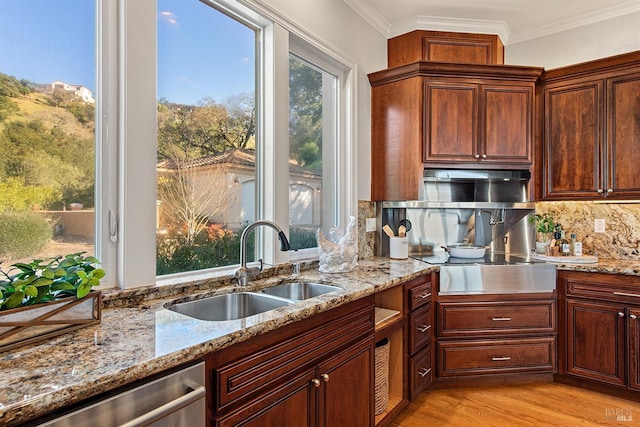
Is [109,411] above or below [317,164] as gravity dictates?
below

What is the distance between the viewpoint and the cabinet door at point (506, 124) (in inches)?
114

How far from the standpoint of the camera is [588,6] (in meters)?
2.95

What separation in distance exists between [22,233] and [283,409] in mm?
1132

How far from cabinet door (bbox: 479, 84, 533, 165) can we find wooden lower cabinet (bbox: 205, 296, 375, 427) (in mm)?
1802

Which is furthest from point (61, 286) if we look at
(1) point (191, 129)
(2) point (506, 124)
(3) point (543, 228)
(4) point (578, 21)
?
(4) point (578, 21)

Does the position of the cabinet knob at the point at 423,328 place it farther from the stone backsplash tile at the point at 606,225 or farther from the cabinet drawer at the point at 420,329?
the stone backsplash tile at the point at 606,225

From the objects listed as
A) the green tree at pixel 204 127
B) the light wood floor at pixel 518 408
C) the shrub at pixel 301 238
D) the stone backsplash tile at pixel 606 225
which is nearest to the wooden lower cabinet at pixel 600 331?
the light wood floor at pixel 518 408

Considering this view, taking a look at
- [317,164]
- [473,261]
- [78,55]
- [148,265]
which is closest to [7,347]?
[148,265]

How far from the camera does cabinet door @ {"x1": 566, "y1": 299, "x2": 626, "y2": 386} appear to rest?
98.9 inches

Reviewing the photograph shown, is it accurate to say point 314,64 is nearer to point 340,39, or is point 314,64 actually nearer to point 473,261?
point 340,39

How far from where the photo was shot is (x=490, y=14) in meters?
3.08

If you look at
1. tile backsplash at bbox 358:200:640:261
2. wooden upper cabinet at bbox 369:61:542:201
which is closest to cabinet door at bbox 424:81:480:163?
wooden upper cabinet at bbox 369:61:542:201

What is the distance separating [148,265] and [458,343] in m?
2.12

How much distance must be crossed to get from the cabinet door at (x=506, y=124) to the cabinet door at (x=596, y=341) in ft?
3.87
